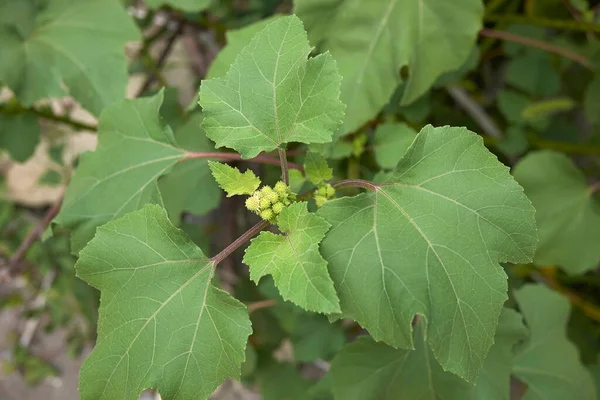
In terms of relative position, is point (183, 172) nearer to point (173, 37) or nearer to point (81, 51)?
point (81, 51)

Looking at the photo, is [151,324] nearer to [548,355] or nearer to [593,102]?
[548,355]

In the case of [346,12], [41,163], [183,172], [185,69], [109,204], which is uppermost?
[346,12]

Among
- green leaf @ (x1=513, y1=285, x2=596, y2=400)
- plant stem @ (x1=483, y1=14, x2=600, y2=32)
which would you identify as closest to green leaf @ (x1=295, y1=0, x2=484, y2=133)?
plant stem @ (x1=483, y1=14, x2=600, y2=32)

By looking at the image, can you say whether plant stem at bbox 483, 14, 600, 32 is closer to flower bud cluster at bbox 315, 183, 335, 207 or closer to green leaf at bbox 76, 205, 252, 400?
flower bud cluster at bbox 315, 183, 335, 207

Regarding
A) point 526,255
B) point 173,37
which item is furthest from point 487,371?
point 173,37

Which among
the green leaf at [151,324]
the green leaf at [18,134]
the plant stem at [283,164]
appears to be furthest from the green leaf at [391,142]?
the green leaf at [18,134]

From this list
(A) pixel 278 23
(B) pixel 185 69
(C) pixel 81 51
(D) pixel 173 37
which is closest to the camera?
(A) pixel 278 23
